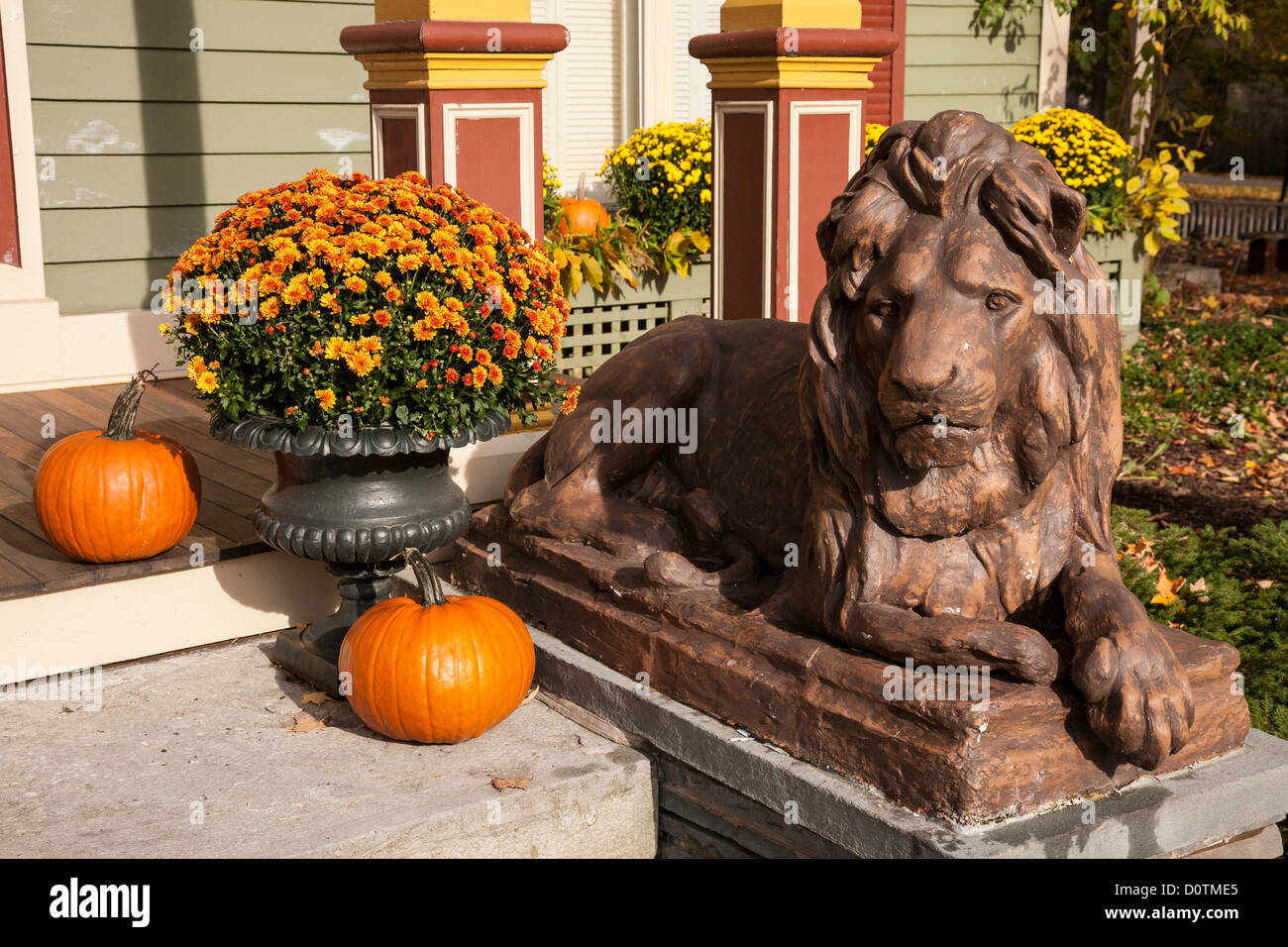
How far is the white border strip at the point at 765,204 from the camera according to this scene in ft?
17.9

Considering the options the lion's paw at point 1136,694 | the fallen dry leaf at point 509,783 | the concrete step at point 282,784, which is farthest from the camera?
the fallen dry leaf at point 509,783

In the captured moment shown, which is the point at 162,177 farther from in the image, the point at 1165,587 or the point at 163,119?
the point at 1165,587

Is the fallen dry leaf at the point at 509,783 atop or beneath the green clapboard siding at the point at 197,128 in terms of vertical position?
beneath

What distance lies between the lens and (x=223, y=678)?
4.14 m

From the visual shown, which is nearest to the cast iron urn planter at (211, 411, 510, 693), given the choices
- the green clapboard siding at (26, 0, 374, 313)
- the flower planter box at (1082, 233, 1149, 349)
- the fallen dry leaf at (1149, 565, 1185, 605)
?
the fallen dry leaf at (1149, 565, 1185, 605)

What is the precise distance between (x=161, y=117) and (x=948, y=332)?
522 cm

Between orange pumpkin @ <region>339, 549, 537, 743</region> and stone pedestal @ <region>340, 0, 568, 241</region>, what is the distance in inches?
75.5

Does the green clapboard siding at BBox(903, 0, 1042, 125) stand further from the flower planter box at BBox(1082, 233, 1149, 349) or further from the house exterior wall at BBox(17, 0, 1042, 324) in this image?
the house exterior wall at BBox(17, 0, 1042, 324)

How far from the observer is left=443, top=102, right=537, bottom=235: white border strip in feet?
16.2

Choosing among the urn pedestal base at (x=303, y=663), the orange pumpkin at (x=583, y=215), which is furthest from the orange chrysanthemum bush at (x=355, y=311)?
the orange pumpkin at (x=583, y=215)

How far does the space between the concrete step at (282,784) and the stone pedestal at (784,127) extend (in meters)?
2.39

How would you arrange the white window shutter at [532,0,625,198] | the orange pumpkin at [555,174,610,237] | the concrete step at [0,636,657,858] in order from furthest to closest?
the white window shutter at [532,0,625,198], the orange pumpkin at [555,174,610,237], the concrete step at [0,636,657,858]

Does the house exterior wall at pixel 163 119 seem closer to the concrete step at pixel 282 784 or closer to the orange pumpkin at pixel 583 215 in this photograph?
the orange pumpkin at pixel 583 215

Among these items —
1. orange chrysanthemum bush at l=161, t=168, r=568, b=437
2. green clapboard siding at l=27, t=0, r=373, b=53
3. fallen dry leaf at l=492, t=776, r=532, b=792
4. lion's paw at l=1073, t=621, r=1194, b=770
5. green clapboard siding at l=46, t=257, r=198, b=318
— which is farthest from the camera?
green clapboard siding at l=46, t=257, r=198, b=318
